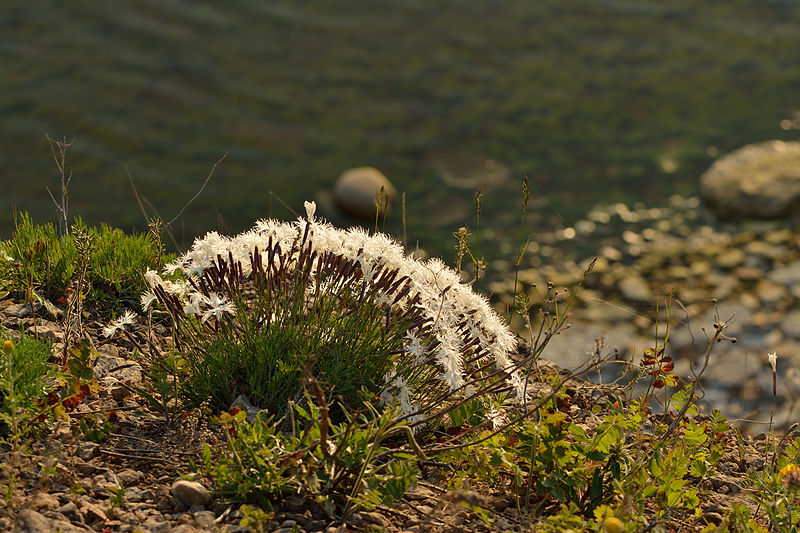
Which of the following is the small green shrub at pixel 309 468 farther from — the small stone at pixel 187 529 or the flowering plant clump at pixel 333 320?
the flowering plant clump at pixel 333 320

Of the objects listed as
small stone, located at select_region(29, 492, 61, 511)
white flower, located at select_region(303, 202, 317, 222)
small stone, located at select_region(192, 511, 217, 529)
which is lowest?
small stone, located at select_region(192, 511, 217, 529)

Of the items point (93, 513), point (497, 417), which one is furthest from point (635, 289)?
point (93, 513)

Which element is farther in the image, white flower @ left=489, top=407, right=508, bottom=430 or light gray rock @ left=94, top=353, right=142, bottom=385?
light gray rock @ left=94, top=353, right=142, bottom=385

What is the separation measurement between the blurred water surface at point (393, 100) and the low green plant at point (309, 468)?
18.9ft

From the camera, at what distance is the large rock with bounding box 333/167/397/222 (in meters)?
9.02

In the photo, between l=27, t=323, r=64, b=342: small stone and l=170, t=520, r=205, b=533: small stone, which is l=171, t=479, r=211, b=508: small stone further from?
l=27, t=323, r=64, b=342: small stone

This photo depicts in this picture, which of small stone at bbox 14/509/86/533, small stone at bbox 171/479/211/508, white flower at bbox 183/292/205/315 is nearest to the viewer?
small stone at bbox 14/509/86/533

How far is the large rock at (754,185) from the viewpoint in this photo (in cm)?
870

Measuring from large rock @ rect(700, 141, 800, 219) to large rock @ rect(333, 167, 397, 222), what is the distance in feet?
12.1

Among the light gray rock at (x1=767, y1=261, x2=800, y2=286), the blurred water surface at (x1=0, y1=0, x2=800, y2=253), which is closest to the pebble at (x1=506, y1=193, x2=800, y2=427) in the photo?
the light gray rock at (x1=767, y1=261, x2=800, y2=286)

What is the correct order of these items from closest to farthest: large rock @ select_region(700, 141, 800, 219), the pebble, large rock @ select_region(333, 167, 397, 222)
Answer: the pebble, large rock @ select_region(700, 141, 800, 219), large rock @ select_region(333, 167, 397, 222)

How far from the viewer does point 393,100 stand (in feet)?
35.6

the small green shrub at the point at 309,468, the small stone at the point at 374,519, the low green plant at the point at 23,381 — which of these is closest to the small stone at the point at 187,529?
the small green shrub at the point at 309,468

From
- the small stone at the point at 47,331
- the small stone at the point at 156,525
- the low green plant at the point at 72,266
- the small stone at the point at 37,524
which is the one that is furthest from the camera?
the low green plant at the point at 72,266
